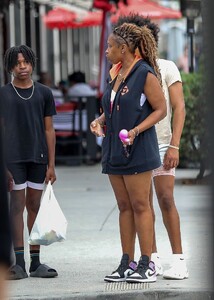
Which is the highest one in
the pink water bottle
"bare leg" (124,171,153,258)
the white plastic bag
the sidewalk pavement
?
the pink water bottle

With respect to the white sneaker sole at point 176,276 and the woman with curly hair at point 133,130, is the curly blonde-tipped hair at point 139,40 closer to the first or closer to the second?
the woman with curly hair at point 133,130

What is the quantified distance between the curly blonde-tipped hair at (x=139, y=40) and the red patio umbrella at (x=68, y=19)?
17242 mm

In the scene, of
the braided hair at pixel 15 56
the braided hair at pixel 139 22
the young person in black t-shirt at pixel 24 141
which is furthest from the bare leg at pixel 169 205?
the braided hair at pixel 15 56

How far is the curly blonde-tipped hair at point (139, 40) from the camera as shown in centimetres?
660

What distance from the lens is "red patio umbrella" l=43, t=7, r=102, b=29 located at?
24.0 metres

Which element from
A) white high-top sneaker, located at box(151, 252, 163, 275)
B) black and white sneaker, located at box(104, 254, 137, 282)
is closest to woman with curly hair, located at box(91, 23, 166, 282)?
black and white sneaker, located at box(104, 254, 137, 282)

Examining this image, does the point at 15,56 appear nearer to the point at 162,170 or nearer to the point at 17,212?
the point at 17,212

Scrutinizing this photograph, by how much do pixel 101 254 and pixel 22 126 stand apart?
5.27ft

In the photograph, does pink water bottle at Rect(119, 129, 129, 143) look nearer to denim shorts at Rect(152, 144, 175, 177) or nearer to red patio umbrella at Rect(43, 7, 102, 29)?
denim shorts at Rect(152, 144, 175, 177)

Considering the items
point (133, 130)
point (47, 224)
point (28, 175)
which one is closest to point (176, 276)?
point (47, 224)

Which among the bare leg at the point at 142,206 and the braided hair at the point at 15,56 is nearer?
the bare leg at the point at 142,206

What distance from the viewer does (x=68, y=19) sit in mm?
24703

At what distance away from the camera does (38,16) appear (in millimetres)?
24234

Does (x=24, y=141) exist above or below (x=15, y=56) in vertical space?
below
